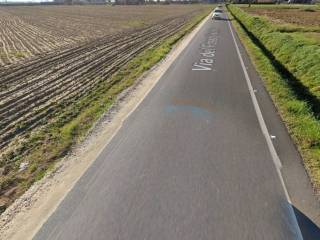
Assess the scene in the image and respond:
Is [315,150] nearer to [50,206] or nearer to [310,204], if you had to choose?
[310,204]

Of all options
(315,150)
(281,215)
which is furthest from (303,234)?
(315,150)

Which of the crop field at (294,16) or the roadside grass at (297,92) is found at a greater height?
the roadside grass at (297,92)

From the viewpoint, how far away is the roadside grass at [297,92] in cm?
715

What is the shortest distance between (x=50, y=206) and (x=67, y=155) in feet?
6.34

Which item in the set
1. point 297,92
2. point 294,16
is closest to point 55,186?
point 297,92

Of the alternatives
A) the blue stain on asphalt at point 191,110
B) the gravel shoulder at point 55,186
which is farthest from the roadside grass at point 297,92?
the gravel shoulder at point 55,186

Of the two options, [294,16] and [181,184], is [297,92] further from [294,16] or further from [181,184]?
[294,16]

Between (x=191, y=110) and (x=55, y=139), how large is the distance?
145 inches

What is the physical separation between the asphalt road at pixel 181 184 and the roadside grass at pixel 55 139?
40.2 inches

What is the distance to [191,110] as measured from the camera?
31.4 ft

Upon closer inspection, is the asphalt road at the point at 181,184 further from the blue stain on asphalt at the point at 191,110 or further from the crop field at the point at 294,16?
the crop field at the point at 294,16

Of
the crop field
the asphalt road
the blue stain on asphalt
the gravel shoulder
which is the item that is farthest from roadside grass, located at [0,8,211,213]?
the crop field

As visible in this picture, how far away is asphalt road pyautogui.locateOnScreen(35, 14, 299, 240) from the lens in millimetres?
4801

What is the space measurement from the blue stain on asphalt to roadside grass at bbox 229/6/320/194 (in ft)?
6.52
